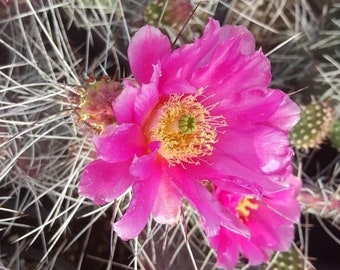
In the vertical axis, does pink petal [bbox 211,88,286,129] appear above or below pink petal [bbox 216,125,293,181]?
above

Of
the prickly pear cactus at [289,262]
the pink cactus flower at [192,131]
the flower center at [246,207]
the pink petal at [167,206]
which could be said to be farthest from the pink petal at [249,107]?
the prickly pear cactus at [289,262]

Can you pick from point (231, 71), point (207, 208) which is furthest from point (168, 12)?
point (207, 208)

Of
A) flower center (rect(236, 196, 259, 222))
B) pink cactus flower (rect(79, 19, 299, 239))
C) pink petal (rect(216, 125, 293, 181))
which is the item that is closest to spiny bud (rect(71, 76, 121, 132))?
pink cactus flower (rect(79, 19, 299, 239))

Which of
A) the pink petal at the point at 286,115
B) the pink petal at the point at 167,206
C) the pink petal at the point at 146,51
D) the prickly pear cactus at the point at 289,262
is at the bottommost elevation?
the prickly pear cactus at the point at 289,262

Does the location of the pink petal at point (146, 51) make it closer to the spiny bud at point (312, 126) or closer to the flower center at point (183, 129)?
the flower center at point (183, 129)

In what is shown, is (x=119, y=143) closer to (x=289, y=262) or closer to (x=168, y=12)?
(x=168, y=12)

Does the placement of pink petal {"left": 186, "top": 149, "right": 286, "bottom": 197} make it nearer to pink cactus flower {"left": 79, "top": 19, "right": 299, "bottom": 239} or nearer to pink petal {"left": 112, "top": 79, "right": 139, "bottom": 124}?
pink cactus flower {"left": 79, "top": 19, "right": 299, "bottom": 239}
